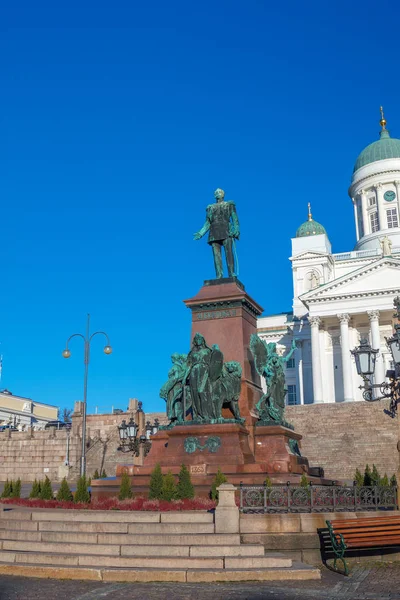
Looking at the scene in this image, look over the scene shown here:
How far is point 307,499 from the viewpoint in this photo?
37.7 feet

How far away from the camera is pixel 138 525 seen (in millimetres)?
11430

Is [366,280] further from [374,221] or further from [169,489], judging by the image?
[169,489]

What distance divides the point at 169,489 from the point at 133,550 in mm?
2229

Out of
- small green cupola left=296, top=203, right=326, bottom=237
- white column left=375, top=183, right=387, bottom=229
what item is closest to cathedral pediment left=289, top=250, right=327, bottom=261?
small green cupola left=296, top=203, right=326, bottom=237

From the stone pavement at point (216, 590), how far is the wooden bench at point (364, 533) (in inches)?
19.1

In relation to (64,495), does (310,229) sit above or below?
above

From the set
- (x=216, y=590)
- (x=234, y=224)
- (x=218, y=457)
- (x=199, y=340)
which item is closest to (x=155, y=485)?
(x=218, y=457)

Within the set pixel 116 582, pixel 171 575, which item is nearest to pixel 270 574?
pixel 171 575

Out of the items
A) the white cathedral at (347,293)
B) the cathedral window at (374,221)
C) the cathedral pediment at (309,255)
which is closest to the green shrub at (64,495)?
the white cathedral at (347,293)

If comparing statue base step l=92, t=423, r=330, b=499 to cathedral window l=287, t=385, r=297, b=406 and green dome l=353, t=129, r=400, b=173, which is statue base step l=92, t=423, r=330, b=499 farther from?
green dome l=353, t=129, r=400, b=173

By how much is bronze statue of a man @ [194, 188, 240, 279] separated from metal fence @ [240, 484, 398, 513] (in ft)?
23.1

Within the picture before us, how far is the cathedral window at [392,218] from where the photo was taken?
269 ft

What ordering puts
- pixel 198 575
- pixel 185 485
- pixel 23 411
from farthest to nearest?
pixel 23 411, pixel 185 485, pixel 198 575

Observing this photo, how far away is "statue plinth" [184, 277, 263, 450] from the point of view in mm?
15664
